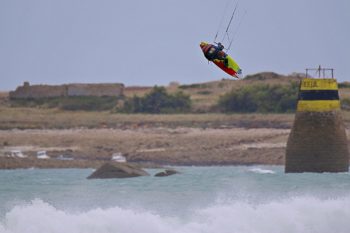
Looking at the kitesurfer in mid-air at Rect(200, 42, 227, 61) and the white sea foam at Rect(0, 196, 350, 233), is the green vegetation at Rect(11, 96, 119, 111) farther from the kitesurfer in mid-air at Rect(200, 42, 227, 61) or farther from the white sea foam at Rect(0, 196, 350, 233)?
the kitesurfer in mid-air at Rect(200, 42, 227, 61)

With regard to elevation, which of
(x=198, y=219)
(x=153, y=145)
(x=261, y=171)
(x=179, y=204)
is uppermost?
(x=153, y=145)

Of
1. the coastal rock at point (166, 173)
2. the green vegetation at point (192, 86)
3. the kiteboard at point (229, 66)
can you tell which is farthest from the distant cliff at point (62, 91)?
the kiteboard at point (229, 66)

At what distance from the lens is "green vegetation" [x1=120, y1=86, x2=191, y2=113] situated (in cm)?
10031

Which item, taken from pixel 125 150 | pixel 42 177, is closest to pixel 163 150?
pixel 125 150

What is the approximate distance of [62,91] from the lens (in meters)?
108

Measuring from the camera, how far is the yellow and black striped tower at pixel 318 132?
62.8 m

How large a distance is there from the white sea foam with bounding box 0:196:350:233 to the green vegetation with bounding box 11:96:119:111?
52.0m

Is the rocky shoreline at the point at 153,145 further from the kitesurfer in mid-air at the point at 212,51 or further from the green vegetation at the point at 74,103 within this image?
the kitesurfer in mid-air at the point at 212,51

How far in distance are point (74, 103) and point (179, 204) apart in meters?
51.8

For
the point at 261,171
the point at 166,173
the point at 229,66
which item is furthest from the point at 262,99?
the point at 229,66

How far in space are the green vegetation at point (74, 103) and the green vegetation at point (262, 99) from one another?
303 inches

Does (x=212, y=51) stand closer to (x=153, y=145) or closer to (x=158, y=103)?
(x=153, y=145)

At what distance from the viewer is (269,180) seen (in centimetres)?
6262

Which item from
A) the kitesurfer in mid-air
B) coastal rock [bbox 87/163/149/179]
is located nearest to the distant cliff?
coastal rock [bbox 87/163/149/179]
